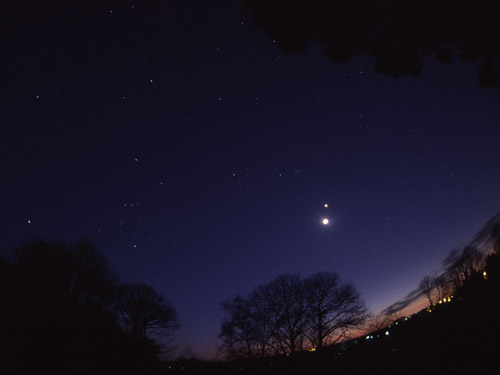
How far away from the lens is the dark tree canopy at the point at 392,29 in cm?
550

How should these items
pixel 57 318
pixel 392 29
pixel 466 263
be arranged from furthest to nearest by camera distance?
pixel 466 263, pixel 57 318, pixel 392 29

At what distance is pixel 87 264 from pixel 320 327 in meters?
34.5

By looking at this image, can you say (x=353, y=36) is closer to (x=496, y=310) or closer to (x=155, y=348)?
(x=496, y=310)

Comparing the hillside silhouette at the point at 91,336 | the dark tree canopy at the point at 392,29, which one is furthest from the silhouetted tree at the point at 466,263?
the dark tree canopy at the point at 392,29

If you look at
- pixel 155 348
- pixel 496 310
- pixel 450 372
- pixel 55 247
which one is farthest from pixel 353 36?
pixel 155 348

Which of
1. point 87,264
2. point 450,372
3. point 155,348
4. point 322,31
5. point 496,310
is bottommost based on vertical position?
point 155,348

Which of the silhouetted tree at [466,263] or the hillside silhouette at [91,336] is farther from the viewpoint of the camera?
the silhouetted tree at [466,263]

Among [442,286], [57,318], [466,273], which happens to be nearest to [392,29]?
[57,318]

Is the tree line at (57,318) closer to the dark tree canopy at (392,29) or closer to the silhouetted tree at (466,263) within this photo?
the dark tree canopy at (392,29)

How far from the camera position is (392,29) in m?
5.86

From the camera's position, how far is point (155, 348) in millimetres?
31109

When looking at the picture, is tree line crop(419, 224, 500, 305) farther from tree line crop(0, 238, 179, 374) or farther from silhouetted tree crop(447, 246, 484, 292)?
tree line crop(0, 238, 179, 374)

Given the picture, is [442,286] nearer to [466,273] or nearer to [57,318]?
[466,273]

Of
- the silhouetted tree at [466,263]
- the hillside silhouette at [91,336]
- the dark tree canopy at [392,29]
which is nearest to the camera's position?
the dark tree canopy at [392,29]
